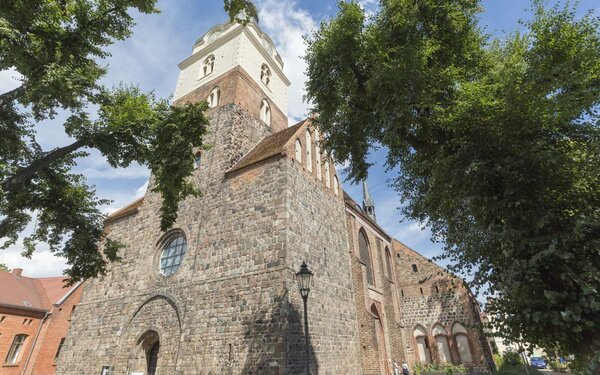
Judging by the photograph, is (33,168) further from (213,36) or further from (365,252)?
(213,36)

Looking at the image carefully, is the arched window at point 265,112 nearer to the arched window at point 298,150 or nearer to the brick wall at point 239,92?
the brick wall at point 239,92

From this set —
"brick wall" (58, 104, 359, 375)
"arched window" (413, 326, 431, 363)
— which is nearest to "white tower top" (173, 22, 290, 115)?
"brick wall" (58, 104, 359, 375)

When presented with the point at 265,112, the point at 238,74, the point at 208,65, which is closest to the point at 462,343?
the point at 265,112

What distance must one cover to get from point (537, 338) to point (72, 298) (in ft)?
98.0

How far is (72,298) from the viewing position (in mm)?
24672

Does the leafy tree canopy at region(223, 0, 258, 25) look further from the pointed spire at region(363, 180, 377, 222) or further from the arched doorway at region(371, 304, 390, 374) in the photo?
the pointed spire at region(363, 180, 377, 222)

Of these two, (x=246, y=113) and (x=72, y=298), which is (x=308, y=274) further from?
(x=72, y=298)

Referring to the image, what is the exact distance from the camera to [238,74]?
61.3 feet

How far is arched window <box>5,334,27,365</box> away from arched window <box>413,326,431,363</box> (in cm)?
2698

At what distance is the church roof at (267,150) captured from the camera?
13.5 metres

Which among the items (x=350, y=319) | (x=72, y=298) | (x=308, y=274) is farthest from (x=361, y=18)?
(x=72, y=298)

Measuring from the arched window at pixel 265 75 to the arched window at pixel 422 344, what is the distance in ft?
63.4

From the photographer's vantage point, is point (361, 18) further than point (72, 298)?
No

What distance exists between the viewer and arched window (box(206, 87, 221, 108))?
734 inches
